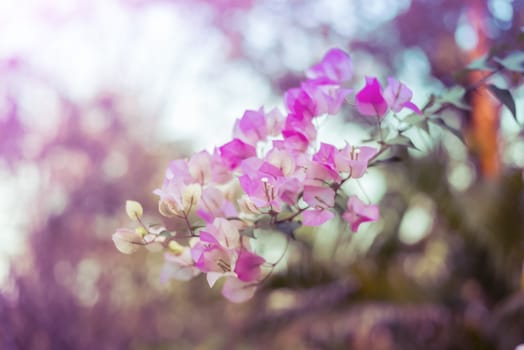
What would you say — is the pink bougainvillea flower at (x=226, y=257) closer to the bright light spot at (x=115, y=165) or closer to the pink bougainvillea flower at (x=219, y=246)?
the pink bougainvillea flower at (x=219, y=246)

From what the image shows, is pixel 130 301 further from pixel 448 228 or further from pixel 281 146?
pixel 281 146

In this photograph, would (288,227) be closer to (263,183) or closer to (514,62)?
(263,183)

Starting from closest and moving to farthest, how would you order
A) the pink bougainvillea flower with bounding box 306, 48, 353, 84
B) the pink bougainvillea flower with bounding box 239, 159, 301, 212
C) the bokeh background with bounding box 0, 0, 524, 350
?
the pink bougainvillea flower with bounding box 239, 159, 301, 212
the pink bougainvillea flower with bounding box 306, 48, 353, 84
the bokeh background with bounding box 0, 0, 524, 350

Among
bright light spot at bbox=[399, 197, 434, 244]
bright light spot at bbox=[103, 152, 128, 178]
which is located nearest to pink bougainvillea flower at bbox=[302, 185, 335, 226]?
bright light spot at bbox=[399, 197, 434, 244]

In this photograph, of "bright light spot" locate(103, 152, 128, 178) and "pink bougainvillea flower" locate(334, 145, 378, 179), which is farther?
"bright light spot" locate(103, 152, 128, 178)

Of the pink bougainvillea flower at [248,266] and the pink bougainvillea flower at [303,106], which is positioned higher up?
the pink bougainvillea flower at [303,106]

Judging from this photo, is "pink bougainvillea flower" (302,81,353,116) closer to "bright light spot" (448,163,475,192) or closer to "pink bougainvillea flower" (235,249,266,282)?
"pink bougainvillea flower" (235,249,266,282)

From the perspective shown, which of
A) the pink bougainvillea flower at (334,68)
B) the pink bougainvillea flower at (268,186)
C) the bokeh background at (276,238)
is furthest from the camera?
the bokeh background at (276,238)

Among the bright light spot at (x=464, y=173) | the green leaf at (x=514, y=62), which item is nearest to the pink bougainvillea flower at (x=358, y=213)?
the green leaf at (x=514, y=62)
